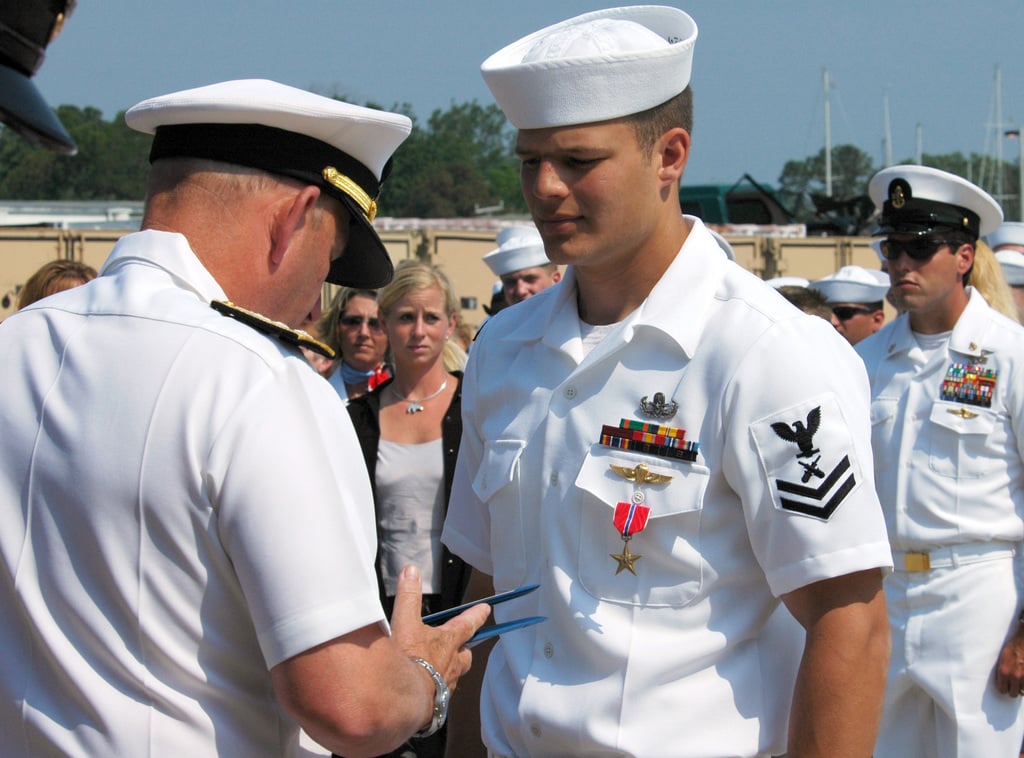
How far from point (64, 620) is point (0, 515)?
0.62ft

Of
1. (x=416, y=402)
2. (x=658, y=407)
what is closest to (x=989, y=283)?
(x=416, y=402)

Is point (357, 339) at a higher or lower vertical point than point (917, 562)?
higher

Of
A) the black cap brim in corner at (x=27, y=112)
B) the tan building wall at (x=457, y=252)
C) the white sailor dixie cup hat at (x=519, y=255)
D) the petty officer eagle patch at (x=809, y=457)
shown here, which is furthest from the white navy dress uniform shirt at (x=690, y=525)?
the tan building wall at (x=457, y=252)

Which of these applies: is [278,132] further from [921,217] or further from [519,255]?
[519,255]

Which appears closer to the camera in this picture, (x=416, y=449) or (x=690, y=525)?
(x=690, y=525)

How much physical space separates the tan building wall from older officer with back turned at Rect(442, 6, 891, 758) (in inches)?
453

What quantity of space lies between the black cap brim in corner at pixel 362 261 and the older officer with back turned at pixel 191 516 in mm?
280

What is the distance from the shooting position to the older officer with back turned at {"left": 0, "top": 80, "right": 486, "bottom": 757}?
1.89 meters

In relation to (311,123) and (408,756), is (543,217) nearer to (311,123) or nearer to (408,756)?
(311,123)

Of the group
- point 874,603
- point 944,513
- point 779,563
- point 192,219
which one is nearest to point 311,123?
point 192,219

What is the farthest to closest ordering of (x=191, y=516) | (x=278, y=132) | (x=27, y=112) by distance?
1. (x=278, y=132)
2. (x=191, y=516)
3. (x=27, y=112)

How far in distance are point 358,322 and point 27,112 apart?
5643mm

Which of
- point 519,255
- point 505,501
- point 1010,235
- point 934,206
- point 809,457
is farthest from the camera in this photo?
point 1010,235

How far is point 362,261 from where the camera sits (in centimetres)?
250
